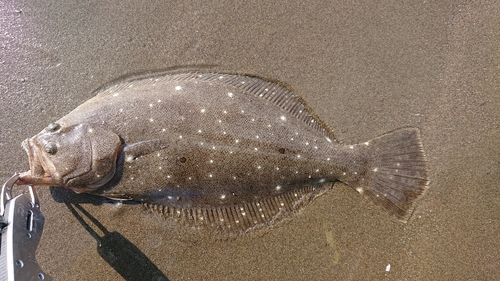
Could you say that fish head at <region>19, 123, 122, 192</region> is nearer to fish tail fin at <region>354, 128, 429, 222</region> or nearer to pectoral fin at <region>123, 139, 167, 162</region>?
pectoral fin at <region>123, 139, 167, 162</region>

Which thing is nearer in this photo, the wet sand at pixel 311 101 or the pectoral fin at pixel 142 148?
the pectoral fin at pixel 142 148

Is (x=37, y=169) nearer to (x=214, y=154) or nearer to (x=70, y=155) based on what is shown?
(x=70, y=155)

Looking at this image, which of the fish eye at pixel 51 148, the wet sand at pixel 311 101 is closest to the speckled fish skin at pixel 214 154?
the fish eye at pixel 51 148

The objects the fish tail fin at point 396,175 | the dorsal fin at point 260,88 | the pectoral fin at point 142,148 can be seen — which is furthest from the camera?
the dorsal fin at point 260,88

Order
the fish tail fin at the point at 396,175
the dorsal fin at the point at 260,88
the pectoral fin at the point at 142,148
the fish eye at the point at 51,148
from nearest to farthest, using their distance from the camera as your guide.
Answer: the fish eye at the point at 51,148, the pectoral fin at the point at 142,148, the fish tail fin at the point at 396,175, the dorsal fin at the point at 260,88

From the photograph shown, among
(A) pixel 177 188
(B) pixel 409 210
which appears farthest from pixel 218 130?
(B) pixel 409 210

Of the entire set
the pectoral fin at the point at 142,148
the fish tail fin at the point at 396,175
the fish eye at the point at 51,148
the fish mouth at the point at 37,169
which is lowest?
the fish mouth at the point at 37,169

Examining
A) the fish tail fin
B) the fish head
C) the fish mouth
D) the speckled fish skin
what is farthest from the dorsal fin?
the fish mouth

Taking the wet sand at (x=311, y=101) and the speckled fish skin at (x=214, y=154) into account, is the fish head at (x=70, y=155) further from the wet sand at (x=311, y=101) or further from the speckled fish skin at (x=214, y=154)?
the wet sand at (x=311, y=101)
